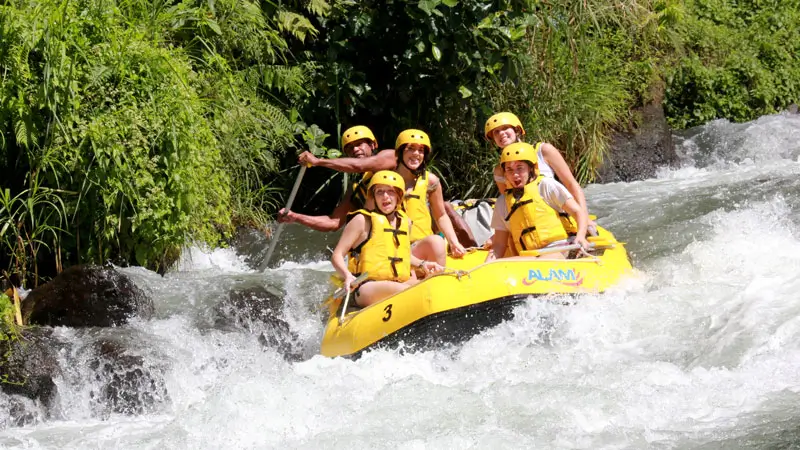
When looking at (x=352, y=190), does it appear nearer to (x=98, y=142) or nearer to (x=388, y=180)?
(x=388, y=180)

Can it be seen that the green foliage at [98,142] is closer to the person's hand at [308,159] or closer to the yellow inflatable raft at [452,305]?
the person's hand at [308,159]

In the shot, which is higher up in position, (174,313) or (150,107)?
(150,107)

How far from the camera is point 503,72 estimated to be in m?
9.98

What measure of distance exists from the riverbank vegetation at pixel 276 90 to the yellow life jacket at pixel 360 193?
114 centimetres

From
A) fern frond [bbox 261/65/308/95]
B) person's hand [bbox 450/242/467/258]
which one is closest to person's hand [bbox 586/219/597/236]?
person's hand [bbox 450/242/467/258]

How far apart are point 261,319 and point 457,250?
1.37 meters

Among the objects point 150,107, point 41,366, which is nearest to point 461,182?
point 150,107

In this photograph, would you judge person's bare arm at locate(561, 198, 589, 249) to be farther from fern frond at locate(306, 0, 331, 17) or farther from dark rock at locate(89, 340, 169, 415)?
fern frond at locate(306, 0, 331, 17)

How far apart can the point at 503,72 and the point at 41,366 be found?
203 inches

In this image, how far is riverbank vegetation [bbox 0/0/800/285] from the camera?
24.6 feet

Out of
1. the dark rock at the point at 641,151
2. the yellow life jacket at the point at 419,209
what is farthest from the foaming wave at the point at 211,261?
the dark rock at the point at 641,151

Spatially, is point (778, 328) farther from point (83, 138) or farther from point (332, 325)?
point (83, 138)

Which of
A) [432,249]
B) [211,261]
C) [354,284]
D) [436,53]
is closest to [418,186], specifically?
[432,249]

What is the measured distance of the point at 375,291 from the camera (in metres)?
6.82
